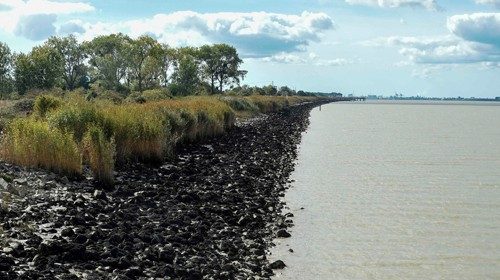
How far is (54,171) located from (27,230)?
229 inches

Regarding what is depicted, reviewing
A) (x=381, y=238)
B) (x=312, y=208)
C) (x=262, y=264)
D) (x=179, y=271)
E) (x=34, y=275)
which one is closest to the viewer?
(x=34, y=275)

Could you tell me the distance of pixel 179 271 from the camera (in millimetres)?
9984

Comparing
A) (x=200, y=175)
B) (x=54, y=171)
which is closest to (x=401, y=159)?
(x=200, y=175)

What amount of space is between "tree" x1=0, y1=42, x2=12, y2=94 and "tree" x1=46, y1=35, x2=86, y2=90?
1270cm

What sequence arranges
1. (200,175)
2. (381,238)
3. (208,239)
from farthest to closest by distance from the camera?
1. (200,175)
2. (381,238)
3. (208,239)

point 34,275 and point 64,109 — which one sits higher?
point 64,109

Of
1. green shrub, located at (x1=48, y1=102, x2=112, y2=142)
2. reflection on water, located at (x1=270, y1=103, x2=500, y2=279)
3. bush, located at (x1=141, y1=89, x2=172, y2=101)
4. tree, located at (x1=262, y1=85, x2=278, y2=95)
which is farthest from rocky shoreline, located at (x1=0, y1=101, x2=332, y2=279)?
tree, located at (x1=262, y1=85, x2=278, y2=95)

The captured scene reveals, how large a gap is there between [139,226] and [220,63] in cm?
12156

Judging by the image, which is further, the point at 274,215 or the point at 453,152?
the point at 453,152

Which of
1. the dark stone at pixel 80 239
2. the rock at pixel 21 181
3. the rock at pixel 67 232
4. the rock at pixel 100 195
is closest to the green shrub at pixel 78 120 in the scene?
the rock at pixel 21 181

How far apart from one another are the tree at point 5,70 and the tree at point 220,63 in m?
45.6

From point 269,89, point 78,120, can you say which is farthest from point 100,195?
point 269,89

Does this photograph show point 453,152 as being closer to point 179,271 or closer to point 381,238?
point 381,238

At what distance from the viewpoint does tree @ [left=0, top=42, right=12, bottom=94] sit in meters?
89.6
